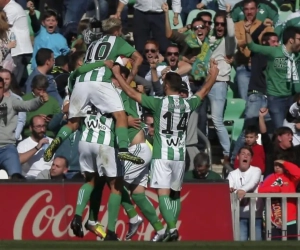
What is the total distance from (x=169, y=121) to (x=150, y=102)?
297 mm

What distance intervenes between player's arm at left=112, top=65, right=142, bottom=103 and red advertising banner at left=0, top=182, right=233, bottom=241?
181 cm

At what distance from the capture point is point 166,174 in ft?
40.2

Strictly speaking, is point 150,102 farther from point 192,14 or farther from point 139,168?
point 192,14

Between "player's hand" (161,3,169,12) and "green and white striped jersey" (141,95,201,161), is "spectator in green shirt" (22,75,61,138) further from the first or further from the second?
"green and white striped jersey" (141,95,201,161)

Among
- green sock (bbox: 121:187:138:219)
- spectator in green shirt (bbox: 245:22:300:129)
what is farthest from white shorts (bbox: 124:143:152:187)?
spectator in green shirt (bbox: 245:22:300:129)

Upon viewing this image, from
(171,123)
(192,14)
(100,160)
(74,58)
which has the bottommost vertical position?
(100,160)

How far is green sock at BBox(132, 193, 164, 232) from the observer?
12.3 metres

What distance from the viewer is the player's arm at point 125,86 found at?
11820 millimetres

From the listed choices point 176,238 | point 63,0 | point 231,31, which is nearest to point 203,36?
point 231,31

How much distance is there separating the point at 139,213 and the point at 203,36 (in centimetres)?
392

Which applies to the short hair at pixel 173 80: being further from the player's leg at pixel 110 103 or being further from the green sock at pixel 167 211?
the green sock at pixel 167 211

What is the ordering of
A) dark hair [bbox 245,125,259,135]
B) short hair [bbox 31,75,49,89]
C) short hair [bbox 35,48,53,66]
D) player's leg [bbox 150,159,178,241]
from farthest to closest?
short hair [bbox 35,48,53,66]
dark hair [bbox 245,125,259,135]
short hair [bbox 31,75,49,89]
player's leg [bbox 150,159,178,241]

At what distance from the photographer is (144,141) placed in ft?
42.0

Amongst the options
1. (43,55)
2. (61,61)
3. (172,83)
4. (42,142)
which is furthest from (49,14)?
(172,83)
